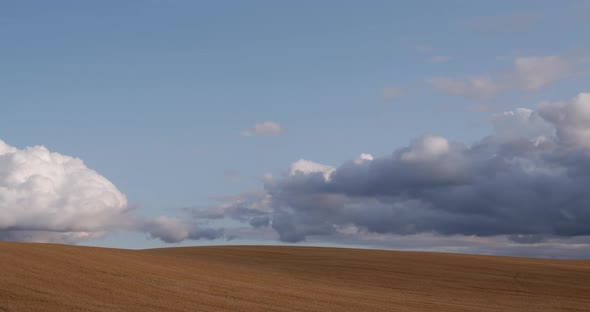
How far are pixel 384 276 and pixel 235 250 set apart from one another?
17356 millimetres

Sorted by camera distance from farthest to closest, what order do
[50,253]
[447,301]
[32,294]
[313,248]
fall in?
1. [313,248]
2. [50,253]
3. [447,301]
4. [32,294]

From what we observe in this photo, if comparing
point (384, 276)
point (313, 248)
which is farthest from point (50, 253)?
point (313, 248)

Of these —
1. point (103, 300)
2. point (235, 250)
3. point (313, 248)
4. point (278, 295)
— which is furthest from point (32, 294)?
point (313, 248)

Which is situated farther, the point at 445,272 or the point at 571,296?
the point at 445,272

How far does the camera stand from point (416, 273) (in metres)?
37.4

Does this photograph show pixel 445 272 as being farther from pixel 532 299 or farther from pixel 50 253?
pixel 50 253

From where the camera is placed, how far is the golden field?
65.7 ft

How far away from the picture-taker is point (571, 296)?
29609 millimetres

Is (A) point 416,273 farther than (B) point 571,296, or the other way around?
(A) point 416,273

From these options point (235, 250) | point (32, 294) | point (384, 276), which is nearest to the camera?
point (32, 294)

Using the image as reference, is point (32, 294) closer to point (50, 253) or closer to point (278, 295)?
point (278, 295)

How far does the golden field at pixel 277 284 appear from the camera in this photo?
→ 20031 millimetres

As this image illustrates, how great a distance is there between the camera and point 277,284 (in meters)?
28.8

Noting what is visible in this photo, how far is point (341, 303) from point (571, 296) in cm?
1256
